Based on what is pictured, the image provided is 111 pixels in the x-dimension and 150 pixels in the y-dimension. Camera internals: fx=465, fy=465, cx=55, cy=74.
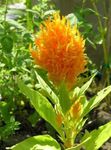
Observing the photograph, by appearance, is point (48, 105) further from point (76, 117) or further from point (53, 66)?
point (53, 66)

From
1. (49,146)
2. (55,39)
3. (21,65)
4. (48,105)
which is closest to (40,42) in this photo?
(55,39)

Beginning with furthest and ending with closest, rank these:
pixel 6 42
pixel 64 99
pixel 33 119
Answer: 1. pixel 33 119
2. pixel 6 42
3. pixel 64 99

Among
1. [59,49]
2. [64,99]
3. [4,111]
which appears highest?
[59,49]

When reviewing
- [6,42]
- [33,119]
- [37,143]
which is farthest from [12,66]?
[37,143]

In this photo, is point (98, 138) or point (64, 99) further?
point (98, 138)

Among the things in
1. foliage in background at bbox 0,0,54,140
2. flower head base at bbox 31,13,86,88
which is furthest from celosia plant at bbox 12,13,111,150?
foliage in background at bbox 0,0,54,140

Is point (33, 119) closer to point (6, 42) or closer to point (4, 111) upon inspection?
point (4, 111)

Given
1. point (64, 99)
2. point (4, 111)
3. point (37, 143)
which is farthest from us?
point (4, 111)

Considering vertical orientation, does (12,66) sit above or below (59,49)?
below

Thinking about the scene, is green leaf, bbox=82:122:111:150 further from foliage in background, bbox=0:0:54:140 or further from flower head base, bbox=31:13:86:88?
foliage in background, bbox=0:0:54:140
